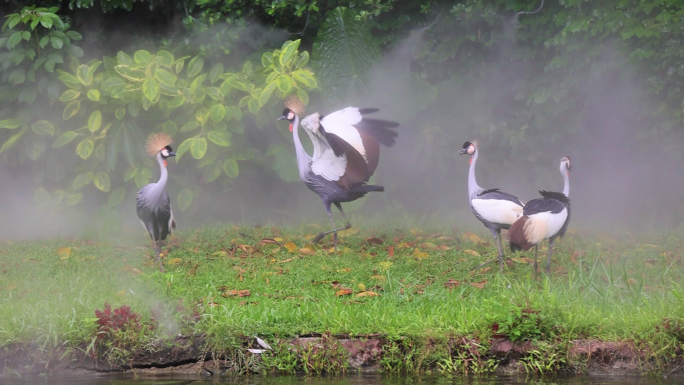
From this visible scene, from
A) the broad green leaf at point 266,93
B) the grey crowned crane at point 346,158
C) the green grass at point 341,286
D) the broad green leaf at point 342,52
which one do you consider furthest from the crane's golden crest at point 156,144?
the broad green leaf at point 342,52

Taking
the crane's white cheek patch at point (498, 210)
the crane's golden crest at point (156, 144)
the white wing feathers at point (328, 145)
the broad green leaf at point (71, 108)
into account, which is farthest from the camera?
the broad green leaf at point (71, 108)

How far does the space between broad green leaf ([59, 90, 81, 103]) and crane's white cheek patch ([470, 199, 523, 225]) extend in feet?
16.3

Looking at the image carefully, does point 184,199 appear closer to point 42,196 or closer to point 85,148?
point 85,148

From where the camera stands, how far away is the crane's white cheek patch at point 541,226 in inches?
220

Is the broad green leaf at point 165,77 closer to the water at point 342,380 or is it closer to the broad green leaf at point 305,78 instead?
the broad green leaf at point 305,78

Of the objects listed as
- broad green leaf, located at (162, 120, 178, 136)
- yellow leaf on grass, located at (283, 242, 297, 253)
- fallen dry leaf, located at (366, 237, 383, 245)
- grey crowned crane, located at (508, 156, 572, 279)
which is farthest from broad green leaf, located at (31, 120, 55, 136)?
grey crowned crane, located at (508, 156, 572, 279)

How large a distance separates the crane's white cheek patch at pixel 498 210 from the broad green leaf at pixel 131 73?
421 cm

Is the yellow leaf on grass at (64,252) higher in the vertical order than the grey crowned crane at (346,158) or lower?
lower

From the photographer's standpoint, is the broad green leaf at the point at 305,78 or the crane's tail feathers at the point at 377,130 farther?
the broad green leaf at the point at 305,78

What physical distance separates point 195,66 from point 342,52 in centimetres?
171

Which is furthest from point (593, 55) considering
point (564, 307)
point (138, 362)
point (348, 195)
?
point (138, 362)

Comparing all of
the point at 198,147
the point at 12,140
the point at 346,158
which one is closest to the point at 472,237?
the point at 346,158

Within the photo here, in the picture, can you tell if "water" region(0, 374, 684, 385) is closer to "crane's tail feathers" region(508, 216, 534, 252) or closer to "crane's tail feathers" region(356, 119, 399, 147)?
"crane's tail feathers" region(508, 216, 534, 252)

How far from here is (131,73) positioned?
28.3 feet
